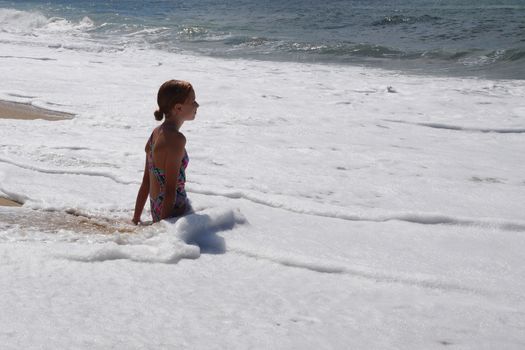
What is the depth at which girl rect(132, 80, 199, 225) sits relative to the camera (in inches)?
134

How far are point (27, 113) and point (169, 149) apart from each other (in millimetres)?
4261

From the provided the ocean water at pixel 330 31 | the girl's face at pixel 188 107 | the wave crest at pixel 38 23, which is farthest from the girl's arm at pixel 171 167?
the wave crest at pixel 38 23

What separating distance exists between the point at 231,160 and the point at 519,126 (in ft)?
10.7

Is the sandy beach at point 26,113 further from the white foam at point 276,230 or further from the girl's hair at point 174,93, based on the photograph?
the girl's hair at point 174,93

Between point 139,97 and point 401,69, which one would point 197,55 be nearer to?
point 401,69

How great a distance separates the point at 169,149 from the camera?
3.40 metres

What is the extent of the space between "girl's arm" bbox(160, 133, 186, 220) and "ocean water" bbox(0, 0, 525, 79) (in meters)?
9.36

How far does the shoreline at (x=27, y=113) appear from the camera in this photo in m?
6.88

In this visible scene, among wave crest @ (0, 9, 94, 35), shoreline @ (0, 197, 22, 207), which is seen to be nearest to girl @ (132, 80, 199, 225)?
shoreline @ (0, 197, 22, 207)

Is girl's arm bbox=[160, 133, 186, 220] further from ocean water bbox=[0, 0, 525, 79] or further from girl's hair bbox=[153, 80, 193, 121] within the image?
ocean water bbox=[0, 0, 525, 79]

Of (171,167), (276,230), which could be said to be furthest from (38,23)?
(276,230)

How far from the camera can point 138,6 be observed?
111 feet

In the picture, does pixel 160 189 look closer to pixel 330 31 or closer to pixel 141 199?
pixel 141 199

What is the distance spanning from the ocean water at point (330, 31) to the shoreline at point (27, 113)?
7.48m
